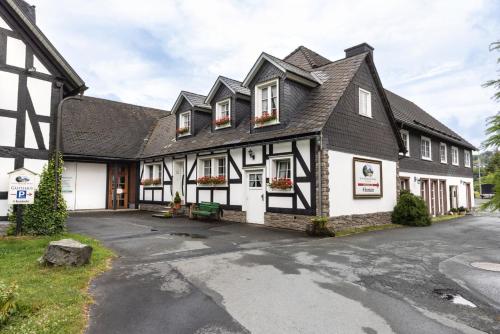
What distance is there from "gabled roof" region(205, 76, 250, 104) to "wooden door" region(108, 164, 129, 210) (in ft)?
26.7

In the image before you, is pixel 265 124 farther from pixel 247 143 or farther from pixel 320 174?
pixel 320 174

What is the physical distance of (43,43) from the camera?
9.48 m

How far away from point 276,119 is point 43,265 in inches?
356

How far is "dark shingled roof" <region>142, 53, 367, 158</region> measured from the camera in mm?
11289

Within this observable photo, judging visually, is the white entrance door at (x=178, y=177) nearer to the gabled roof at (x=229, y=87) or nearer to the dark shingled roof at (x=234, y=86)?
the gabled roof at (x=229, y=87)

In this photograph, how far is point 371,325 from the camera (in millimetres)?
3834

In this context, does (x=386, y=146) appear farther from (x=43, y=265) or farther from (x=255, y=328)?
(x=43, y=265)

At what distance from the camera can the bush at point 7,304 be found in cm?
370

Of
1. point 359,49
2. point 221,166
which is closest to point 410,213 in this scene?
point 359,49

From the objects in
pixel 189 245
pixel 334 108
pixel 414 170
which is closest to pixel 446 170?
pixel 414 170

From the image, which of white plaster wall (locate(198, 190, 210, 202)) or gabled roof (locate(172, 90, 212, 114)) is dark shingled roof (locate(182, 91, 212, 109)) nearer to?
gabled roof (locate(172, 90, 212, 114))

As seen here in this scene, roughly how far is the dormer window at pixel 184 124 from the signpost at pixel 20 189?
367 inches

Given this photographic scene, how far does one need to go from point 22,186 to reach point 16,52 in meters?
4.16

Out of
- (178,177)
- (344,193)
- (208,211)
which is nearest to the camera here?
(344,193)
